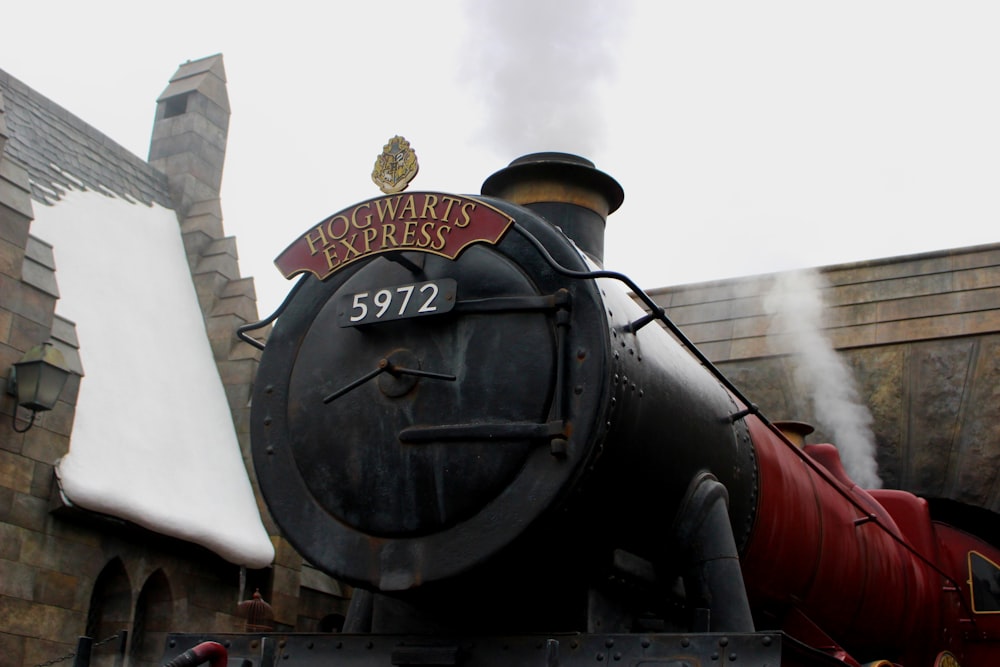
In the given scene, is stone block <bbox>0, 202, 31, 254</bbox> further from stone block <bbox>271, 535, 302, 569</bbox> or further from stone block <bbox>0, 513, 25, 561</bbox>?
stone block <bbox>271, 535, 302, 569</bbox>

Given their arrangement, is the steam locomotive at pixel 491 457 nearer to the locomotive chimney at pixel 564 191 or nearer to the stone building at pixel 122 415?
the locomotive chimney at pixel 564 191

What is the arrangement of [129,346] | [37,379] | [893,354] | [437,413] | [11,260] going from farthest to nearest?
[893,354] → [129,346] → [11,260] → [37,379] → [437,413]

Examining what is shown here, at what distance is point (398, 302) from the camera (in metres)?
3.53

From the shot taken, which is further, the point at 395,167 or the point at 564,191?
the point at 564,191

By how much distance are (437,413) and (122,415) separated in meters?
6.13

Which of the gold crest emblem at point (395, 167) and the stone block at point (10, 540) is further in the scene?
the stone block at point (10, 540)

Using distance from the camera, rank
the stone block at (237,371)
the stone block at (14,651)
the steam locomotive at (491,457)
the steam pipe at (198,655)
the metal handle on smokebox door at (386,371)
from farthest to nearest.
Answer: the stone block at (237,371)
the stone block at (14,651)
the metal handle on smokebox door at (386,371)
the steam locomotive at (491,457)
the steam pipe at (198,655)

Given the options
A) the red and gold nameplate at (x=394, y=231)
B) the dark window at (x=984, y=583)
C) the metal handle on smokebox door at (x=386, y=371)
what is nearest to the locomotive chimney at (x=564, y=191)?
the red and gold nameplate at (x=394, y=231)

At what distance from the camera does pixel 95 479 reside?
8.09 meters

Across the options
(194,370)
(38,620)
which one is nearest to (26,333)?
(38,620)

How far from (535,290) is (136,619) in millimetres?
6519

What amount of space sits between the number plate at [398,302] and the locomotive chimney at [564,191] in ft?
3.17

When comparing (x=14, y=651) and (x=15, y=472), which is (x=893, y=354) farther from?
(x=14, y=651)

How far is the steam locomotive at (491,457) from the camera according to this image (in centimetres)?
319
